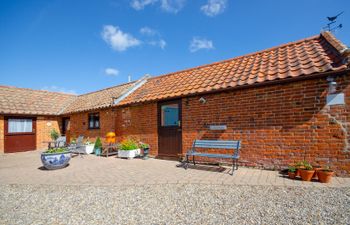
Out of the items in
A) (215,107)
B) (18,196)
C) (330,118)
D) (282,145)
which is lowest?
(18,196)

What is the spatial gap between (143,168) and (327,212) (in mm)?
5038

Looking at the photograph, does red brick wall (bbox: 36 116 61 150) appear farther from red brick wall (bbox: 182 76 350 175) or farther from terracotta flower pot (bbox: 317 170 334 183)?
terracotta flower pot (bbox: 317 170 334 183)

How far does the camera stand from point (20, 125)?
13.4 metres

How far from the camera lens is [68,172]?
661 cm

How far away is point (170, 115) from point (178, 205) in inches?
209

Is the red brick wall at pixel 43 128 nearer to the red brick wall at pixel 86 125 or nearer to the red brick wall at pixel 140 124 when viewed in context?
the red brick wall at pixel 86 125

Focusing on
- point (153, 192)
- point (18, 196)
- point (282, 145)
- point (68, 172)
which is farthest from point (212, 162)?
point (18, 196)

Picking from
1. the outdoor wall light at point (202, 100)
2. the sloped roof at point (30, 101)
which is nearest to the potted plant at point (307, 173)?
the outdoor wall light at point (202, 100)

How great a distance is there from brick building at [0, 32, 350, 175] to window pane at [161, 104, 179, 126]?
4 cm

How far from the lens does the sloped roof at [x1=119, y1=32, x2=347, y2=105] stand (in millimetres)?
5520

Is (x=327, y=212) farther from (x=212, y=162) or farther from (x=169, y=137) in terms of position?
(x=169, y=137)

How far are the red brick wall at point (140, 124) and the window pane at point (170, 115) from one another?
0.41 meters

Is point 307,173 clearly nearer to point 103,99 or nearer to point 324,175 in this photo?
point 324,175

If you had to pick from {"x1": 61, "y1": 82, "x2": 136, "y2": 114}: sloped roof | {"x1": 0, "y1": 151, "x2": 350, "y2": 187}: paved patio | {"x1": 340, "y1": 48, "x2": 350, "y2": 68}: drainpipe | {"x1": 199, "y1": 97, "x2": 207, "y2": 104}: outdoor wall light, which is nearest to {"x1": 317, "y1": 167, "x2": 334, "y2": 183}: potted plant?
{"x1": 0, "y1": 151, "x2": 350, "y2": 187}: paved patio
